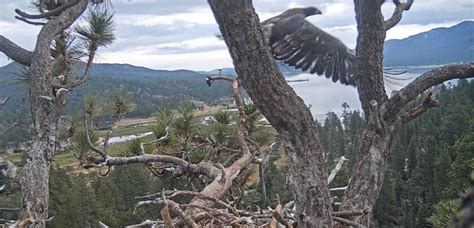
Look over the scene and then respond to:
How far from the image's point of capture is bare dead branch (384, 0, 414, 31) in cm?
280

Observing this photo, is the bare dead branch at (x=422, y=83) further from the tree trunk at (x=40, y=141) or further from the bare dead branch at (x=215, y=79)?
the tree trunk at (x=40, y=141)

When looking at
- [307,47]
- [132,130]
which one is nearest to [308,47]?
[307,47]

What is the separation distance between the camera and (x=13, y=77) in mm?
4148

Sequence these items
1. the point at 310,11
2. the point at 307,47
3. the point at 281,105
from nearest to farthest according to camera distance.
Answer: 1. the point at 281,105
2. the point at 307,47
3. the point at 310,11

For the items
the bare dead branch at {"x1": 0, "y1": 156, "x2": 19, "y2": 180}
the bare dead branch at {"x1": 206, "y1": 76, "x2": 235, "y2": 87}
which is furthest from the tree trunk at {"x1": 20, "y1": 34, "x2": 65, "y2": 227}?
the bare dead branch at {"x1": 206, "y1": 76, "x2": 235, "y2": 87}

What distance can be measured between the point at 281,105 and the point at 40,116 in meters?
2.23

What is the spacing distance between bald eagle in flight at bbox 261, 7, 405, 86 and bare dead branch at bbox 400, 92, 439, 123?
38 cm

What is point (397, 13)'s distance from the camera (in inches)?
116

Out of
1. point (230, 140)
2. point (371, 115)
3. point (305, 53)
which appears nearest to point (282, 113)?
point (371, 115)

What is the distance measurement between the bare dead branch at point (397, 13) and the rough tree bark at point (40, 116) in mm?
1985

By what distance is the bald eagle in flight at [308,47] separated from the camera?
3.10 metres

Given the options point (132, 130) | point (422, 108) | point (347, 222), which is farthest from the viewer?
point (132, 130)

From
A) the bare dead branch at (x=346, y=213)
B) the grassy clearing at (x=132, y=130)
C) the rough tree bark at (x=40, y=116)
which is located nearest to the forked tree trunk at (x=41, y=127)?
the rough tree bark at (x=40, y=116)

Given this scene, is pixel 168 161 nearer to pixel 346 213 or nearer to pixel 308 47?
pixel 308 47
